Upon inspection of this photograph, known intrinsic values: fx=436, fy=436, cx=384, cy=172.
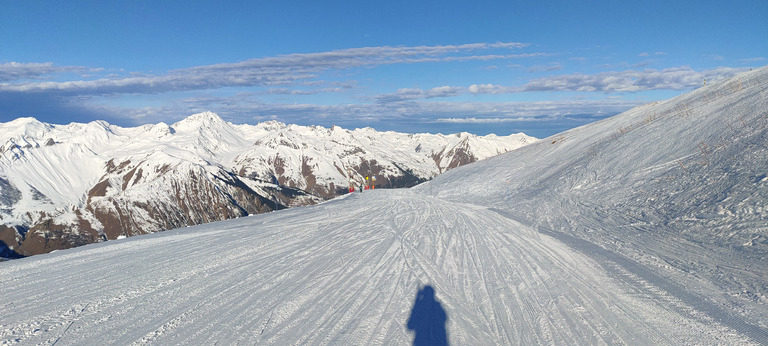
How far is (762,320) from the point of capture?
7039 mm

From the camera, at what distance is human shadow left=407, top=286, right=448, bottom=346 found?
6.84 meters

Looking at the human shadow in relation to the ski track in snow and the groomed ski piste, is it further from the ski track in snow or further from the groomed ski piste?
the ski track in snow

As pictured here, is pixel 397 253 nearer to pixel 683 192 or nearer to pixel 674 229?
pixel 674 229

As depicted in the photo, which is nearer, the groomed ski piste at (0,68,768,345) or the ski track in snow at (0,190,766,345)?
the ski track in snow at (0,190,766,345)

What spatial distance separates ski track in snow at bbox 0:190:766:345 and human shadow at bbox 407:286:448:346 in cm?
16

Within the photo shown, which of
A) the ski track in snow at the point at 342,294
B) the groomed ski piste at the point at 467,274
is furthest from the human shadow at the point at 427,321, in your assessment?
the ski track in snow at the point at 342,294

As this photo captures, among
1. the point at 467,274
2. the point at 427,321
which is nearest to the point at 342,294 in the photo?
the point at 427,321

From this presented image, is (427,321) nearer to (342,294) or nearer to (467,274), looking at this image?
(342,294)

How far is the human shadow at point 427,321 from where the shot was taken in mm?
6840

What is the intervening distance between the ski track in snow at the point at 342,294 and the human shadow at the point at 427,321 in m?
0.16

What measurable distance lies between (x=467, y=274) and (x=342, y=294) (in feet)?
10.0

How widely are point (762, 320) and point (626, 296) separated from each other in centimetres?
199

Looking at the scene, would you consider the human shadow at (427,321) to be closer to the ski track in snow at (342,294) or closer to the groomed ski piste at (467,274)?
the groomed ski piste at (467,274)

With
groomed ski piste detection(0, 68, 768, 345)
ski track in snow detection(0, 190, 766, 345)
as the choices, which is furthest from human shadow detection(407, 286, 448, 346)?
ski track in snow detection(0, 190, 766, 345)
